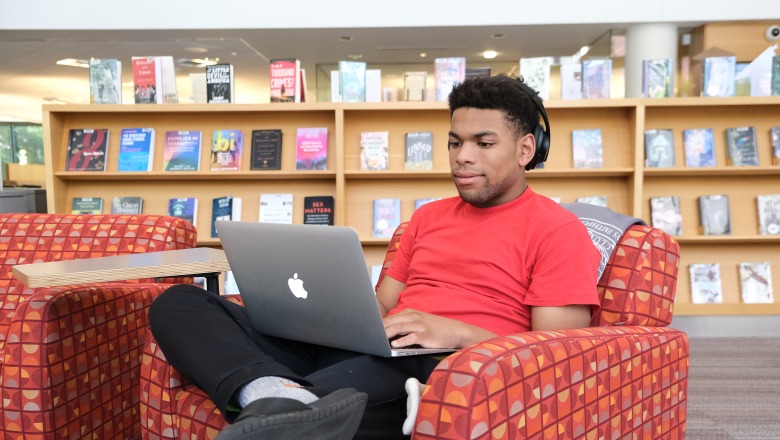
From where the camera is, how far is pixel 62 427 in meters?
1.68

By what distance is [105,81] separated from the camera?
Answer: 3875mm

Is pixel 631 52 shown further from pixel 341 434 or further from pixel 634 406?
pixel 341 434

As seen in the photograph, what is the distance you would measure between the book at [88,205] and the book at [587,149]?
271 centimetres

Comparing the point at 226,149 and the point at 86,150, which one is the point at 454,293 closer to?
the point at 226,149

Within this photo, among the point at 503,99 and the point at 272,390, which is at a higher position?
the point at 503,99

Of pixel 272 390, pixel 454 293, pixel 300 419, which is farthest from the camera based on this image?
pixel 454 293

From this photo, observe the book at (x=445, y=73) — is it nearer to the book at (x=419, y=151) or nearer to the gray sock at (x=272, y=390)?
the book at (x=419, y=151)

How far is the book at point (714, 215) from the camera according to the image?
3916 mm

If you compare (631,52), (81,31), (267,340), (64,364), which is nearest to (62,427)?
(64,364)

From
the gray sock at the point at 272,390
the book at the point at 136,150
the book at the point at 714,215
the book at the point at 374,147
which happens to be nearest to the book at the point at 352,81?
the book at the point at 374,147

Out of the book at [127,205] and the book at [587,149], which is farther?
the book at [127,205]

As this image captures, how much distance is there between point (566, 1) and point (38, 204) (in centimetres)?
390

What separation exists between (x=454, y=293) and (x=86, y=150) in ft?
10.0

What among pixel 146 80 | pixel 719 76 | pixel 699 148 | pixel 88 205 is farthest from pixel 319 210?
pixel 719 76
